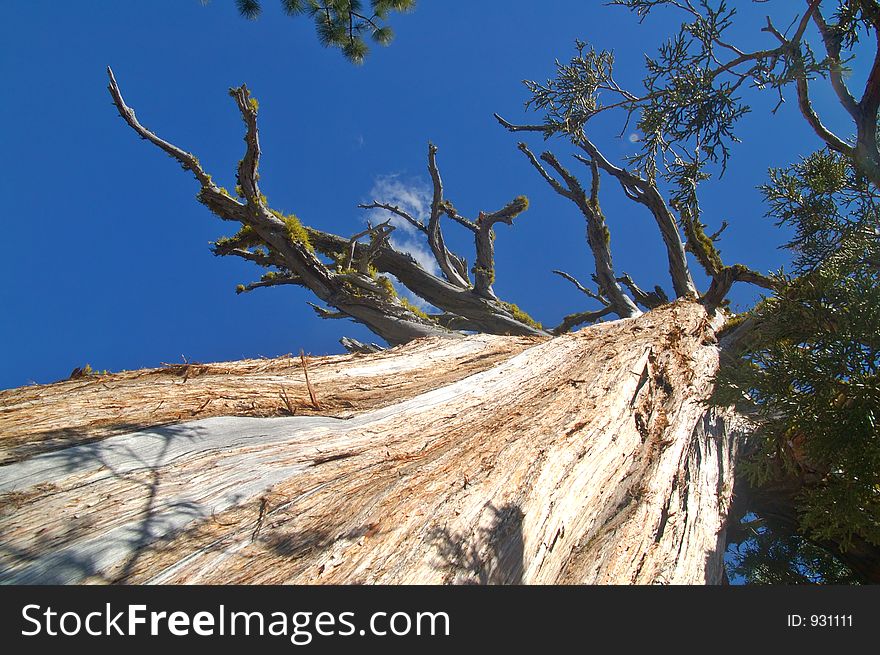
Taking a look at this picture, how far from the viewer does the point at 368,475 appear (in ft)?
9.04

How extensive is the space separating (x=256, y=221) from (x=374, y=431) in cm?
459

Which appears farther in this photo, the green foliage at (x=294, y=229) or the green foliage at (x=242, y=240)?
the green foliage at (x=242, y=240)

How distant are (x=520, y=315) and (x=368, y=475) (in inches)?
241

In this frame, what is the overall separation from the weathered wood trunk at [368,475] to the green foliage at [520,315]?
13.0 feet

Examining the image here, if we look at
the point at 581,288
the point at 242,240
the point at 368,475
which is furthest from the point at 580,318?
the point at 368,475

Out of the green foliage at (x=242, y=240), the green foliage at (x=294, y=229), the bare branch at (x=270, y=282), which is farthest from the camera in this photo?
the bare branch at (x=270, y=282)

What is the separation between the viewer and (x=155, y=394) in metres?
3.06

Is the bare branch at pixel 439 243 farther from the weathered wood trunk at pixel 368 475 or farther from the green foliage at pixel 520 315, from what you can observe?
the weathered wood trunk at pixel 368 475

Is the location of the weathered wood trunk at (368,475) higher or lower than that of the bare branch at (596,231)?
lower

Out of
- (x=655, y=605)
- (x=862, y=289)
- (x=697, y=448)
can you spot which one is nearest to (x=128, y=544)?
(x=655, y=605)

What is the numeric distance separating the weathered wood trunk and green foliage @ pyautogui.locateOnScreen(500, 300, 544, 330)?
396 cm

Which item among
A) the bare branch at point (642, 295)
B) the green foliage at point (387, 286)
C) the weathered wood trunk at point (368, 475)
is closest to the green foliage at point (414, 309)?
the green foliage at point (387, 286)

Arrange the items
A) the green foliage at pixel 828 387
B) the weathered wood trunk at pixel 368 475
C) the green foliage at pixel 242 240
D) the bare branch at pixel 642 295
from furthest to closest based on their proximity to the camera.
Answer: the bare branch at pixel 642 295 < the green foliage at pixel 242 240 < the green foliage at pixel 828 387 < the weathered wood trunk at pixel 368 475

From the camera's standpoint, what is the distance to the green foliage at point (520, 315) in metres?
8.40
